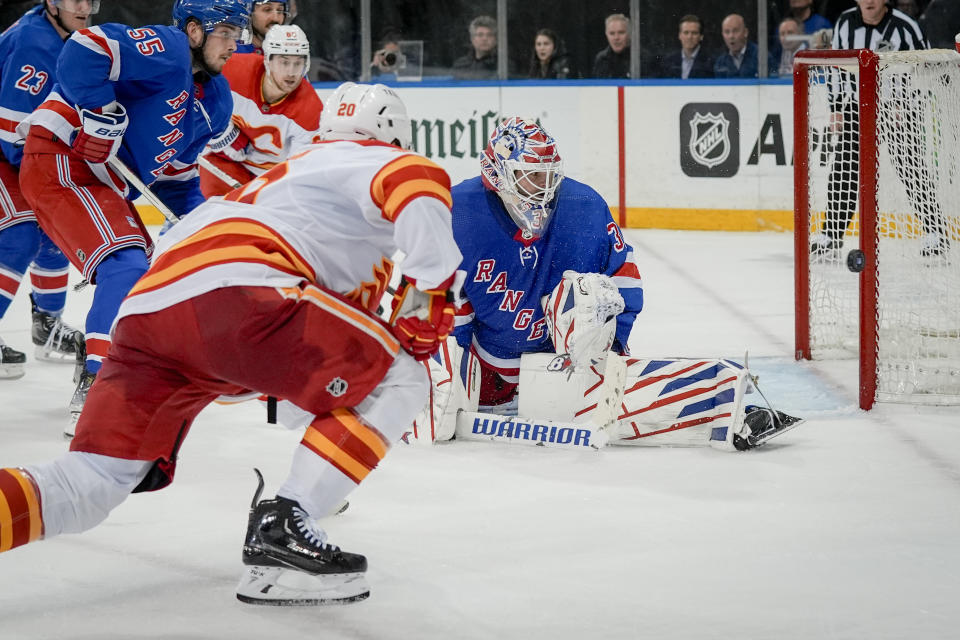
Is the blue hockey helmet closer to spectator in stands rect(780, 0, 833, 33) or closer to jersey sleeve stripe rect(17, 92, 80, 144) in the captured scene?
jersey sleeve stripe rect(17, 92, 80, 144)

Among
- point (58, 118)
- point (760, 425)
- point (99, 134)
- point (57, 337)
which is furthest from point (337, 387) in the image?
point (57, 337)

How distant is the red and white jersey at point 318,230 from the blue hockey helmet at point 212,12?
1.38m

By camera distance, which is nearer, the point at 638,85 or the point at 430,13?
the point at 638,85

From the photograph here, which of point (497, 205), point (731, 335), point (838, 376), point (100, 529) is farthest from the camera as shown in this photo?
point (731, 335)

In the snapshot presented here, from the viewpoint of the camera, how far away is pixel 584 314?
3.30 metres

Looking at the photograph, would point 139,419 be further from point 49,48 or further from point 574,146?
point 574,146

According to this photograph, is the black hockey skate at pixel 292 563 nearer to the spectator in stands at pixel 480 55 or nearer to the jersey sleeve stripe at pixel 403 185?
the jersey sleeve stripe at pixel 403 185

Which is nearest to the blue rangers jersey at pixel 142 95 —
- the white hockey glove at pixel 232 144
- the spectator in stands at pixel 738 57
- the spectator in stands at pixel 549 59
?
the white hockey glove at pixel 232 144

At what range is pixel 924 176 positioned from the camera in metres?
4.51

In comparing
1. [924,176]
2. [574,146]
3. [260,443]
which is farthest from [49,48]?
[574,146]

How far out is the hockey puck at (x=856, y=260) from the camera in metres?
3.80

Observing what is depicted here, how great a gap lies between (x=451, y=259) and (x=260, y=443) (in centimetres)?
144

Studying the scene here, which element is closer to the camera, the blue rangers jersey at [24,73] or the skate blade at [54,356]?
the blue rangers jersey at [24,73]

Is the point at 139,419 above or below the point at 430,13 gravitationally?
below
